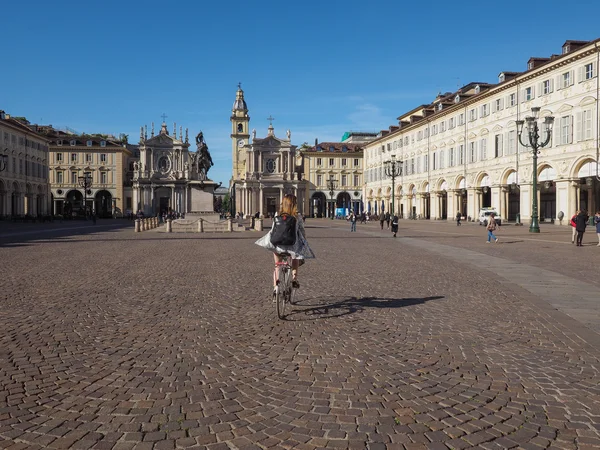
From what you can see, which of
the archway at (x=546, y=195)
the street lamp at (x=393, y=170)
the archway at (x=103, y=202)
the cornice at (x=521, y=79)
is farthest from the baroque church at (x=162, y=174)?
the archway at (x=546, y=195)

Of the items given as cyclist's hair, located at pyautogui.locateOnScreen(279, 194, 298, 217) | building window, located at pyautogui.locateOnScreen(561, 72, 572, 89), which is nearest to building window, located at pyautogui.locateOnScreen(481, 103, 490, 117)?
building window, located at pyautogui.locateOnScreen(561, 72, 572, 89)

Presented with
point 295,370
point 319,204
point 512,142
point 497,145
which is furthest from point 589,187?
point 319,204

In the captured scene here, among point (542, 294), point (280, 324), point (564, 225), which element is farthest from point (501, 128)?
point (280, 324)

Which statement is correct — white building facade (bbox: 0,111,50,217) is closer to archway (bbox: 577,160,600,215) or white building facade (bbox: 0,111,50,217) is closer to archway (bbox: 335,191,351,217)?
archway (bbox: 335,191,351,217)

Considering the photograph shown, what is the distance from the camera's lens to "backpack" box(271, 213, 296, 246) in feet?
24.6

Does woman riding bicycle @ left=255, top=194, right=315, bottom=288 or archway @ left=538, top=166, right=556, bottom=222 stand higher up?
archway @ left=538, top=166, right=556, bottom=222

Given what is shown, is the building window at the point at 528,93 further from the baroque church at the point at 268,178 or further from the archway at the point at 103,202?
the archway at the point at 103,202

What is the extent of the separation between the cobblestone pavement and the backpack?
3.85 ft

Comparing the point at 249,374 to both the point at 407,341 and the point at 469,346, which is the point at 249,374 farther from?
the point at 469,346

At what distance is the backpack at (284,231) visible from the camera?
7.50 m

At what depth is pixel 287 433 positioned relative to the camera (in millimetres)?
3766

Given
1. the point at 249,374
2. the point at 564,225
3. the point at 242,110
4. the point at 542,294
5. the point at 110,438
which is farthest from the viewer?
the point at 242,110

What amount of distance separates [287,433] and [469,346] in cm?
317

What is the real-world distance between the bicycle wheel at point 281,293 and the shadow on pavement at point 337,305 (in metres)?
0.18
